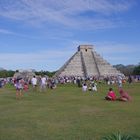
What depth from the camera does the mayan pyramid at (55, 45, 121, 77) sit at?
103081 millimetres

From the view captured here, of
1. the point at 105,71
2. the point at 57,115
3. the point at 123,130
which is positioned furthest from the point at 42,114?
the point at 105,71

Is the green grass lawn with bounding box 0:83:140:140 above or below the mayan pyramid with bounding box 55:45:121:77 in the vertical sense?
below

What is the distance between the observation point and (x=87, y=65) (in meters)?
108

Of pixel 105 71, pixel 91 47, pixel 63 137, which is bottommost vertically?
pixel 63 137

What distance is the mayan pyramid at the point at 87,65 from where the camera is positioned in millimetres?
103081

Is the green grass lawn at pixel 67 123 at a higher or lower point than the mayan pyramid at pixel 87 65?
lower

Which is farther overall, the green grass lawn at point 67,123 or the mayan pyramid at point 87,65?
the mayan pyramid at point 87,65

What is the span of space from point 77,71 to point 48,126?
91.9m

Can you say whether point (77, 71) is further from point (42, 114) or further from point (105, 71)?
point (42, 114)

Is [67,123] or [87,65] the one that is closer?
[67,123]

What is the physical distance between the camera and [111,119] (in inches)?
587

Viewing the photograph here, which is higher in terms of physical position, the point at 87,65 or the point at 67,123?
the point at 87,65

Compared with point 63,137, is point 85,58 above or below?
above

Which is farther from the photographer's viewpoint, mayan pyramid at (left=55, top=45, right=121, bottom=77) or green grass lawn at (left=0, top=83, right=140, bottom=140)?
mayan pyramid at (left=55, top=45, right=121, bottom=77)
